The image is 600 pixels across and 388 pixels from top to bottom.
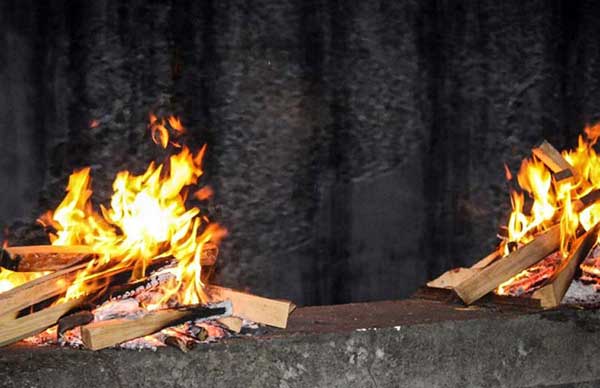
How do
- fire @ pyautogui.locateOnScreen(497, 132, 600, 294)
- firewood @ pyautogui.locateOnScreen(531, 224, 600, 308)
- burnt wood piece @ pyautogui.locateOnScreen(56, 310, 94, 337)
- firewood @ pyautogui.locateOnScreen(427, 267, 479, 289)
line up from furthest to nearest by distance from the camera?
firewood @ pyautogui.locateOnScreen(427, 267, 479, 289), fire @ pyautogui.locateOnScreen(497, 132, 600, 294), firewood @ pyautogui.locateOnScreen(531, 224, 600, 308), burnt wood piece @ pyautogui.locateOnScreen(56, 310, 94, 337)

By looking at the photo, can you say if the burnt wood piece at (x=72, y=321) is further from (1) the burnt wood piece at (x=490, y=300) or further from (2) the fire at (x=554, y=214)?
(2) the fire at (x=554, y=214)

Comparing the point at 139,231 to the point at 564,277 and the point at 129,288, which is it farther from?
the point at 564,277

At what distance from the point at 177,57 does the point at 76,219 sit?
95 centimetres

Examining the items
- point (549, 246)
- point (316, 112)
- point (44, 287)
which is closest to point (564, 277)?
point (549, 246)

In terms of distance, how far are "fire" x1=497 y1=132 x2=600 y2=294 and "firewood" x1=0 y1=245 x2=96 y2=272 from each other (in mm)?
1667

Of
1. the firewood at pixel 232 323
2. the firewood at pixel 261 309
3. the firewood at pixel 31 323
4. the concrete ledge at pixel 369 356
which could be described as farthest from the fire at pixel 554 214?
the firewood at pixel 31 323

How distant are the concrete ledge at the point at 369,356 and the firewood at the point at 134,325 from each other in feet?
0.13

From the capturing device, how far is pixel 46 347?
2717 mm

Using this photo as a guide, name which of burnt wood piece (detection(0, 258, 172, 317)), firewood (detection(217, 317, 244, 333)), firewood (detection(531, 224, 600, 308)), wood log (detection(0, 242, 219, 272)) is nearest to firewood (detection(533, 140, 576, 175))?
firewood (detection(531, 224, 600, 308))

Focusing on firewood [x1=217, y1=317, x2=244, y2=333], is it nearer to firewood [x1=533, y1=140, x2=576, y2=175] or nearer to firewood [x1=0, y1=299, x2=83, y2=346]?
firewood [x1=0, y1=299, x2=83, y2=346]

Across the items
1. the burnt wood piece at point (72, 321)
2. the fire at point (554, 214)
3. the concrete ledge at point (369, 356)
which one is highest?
the fire at point (554, 214)

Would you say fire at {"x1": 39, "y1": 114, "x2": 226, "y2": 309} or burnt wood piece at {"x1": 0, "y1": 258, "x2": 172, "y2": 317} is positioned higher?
fire at {"x1": 39, "y1": 114, "x2": 226, "y2": 309}

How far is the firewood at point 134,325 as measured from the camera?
2660 millimetres

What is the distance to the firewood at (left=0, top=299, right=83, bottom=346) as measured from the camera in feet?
8.86
